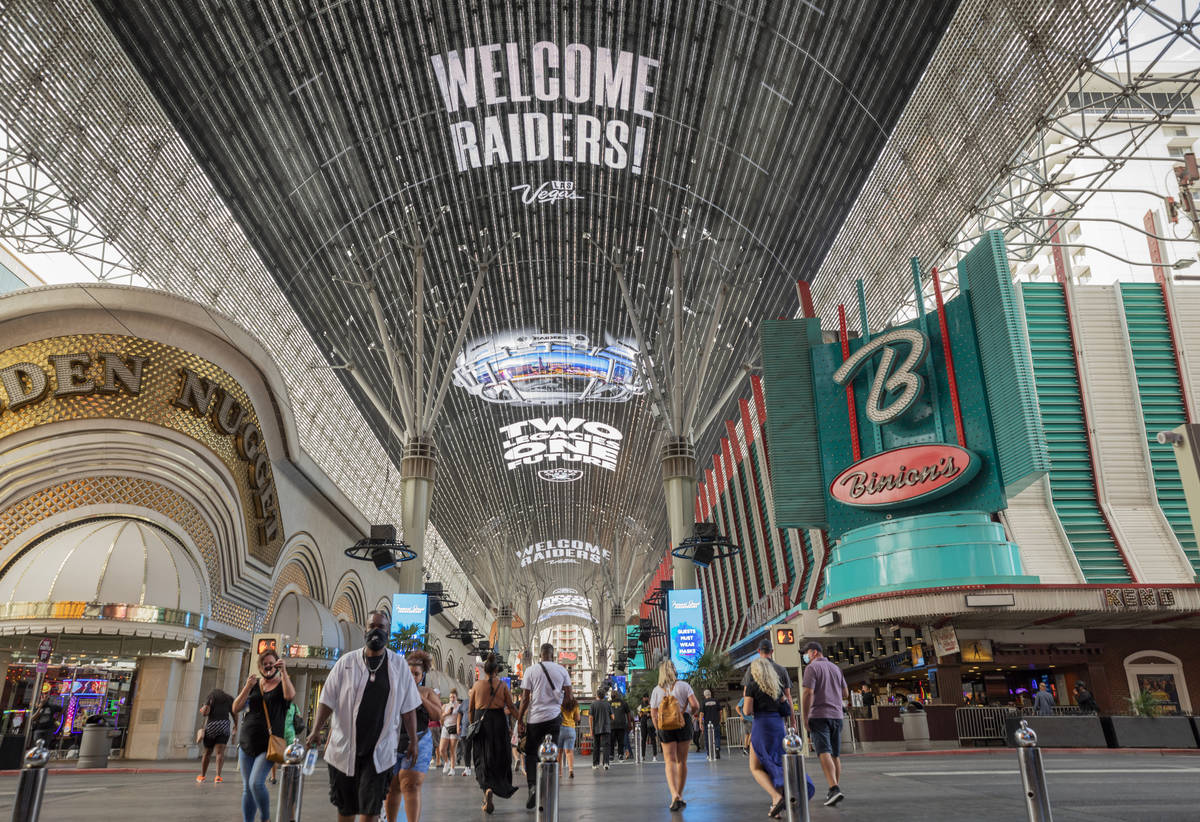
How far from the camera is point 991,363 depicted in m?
21.6

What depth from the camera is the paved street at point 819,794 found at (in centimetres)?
647

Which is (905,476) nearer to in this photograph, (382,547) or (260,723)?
(382,547)

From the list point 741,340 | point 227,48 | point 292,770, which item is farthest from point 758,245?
point 292,770

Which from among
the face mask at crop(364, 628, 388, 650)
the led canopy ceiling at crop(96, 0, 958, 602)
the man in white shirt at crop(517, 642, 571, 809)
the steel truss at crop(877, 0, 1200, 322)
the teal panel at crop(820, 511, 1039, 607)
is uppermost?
the led canopy ceiling at crop(96, 0, 958, 602)

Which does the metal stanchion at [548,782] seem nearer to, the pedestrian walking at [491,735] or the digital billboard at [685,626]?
the pedestrian walking at [491,735]

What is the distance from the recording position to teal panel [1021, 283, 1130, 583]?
71.1 ft

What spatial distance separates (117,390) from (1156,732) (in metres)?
21.9

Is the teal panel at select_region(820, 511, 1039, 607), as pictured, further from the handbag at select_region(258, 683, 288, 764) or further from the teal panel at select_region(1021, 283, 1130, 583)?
the handbag at select_region(258, 683, 288, 764)

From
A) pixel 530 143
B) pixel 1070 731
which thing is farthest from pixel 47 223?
pixel 1070 731

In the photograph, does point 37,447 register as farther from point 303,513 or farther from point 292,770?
point 292,770

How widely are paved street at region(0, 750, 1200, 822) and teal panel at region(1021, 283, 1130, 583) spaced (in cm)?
1052

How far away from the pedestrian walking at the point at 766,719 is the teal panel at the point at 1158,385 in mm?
19911

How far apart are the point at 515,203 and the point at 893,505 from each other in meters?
16.4

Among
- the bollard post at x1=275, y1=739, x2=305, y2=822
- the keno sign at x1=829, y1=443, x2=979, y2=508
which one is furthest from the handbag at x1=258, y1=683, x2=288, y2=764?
the keno sign at x1=829, y1=443, x2=979, y2=508
